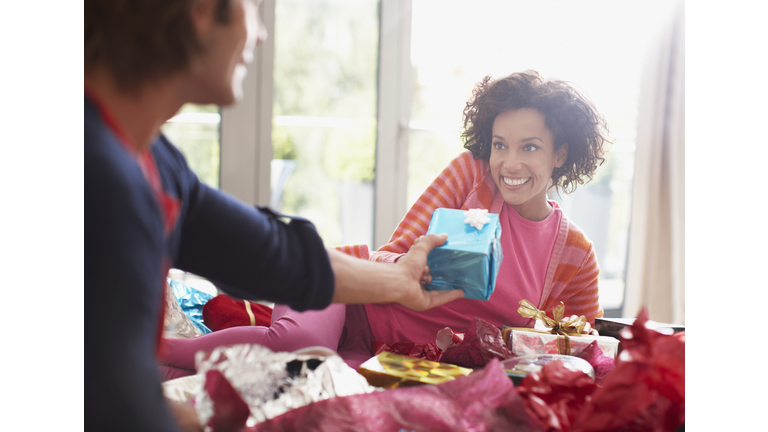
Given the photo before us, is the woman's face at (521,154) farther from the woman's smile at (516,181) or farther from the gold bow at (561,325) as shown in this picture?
the gold bow at (561,325)

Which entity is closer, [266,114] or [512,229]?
[512,229]

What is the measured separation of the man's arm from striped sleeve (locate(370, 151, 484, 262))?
11.5 inches

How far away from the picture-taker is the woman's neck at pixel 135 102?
52 centimetres

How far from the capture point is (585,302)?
4.60ft

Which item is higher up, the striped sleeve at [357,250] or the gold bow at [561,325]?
the striped sleeve at [357,250]

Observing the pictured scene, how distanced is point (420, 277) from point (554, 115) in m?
0.66

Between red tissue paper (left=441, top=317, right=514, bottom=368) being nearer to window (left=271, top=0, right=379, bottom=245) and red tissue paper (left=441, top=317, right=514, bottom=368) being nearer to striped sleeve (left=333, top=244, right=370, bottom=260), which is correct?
striped sleeve (left=333, top=244, right=370, bottom=260)

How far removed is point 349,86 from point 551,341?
1873 millimetres

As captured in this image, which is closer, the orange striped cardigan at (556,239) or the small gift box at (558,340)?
the small gift box at (558,340)

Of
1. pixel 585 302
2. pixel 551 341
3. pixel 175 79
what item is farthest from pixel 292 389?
pixel 585 302

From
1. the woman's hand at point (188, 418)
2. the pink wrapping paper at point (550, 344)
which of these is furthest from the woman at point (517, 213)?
the woman's hand at point (188, 418)

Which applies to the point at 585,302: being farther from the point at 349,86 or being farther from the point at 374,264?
the point at 349,86

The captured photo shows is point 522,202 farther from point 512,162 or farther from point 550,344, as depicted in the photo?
point 550,344

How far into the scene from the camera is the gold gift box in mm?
876
